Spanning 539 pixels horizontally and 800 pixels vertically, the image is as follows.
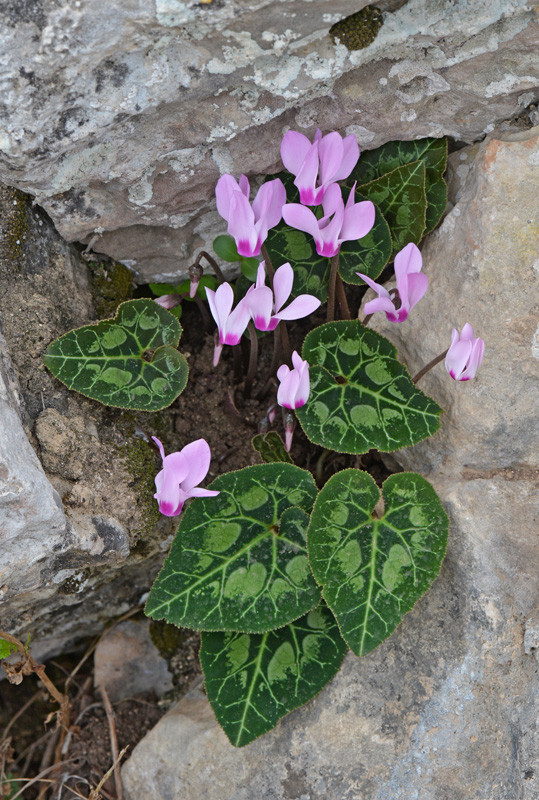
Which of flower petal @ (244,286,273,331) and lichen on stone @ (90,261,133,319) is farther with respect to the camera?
lichen on stone @ (90,261,133,319)

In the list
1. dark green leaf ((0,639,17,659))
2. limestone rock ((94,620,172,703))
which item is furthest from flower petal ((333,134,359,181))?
limestone rock ((94,620,172,703))

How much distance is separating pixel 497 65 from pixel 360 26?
1.33ft

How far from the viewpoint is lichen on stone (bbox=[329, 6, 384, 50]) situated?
1688mm

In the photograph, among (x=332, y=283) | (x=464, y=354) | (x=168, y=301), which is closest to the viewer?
(x=464, y=354)

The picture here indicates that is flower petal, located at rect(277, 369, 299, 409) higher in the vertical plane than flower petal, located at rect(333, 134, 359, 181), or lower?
lower

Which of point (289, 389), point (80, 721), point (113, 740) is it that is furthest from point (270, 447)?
point (80, 721)

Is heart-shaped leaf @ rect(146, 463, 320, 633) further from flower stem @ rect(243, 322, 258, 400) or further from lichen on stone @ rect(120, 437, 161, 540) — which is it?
flower stem @ rect(243, 322, 258, 400)

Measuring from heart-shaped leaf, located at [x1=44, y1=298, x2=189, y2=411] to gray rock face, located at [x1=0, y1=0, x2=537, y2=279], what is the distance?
293 mm

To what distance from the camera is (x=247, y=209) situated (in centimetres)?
177

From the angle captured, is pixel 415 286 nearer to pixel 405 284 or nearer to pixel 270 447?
pixel 405 284

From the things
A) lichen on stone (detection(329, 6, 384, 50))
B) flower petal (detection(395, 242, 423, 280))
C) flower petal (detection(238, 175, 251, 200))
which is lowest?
flower petal (detection(395, 242, 423, 280))

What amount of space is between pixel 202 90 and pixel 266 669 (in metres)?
1.48

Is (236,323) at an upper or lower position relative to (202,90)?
lower

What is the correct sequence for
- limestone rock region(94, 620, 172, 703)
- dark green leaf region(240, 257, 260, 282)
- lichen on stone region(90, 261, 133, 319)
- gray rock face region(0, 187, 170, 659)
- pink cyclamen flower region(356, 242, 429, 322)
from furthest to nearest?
limestone rock region(94, 620, 172, 703) < lichen on stone region(90, 261, 133, 319) < dark green leaf region(240, 257, 260, 282) < pink cyclamen flower region(356, 242, 429, 322) < gray rock face region(0, 187, 170, 659)
